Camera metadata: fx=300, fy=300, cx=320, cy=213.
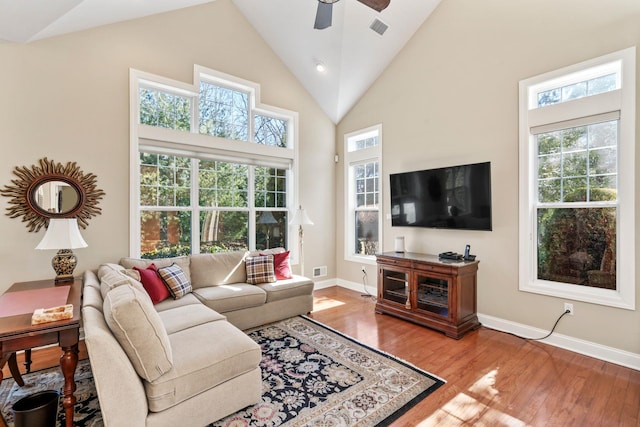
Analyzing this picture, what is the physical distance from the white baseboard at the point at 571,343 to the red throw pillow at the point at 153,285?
372 centimetres

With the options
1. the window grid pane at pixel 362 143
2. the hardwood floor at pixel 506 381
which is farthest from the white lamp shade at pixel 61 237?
the window grid pane at pixel 362 143

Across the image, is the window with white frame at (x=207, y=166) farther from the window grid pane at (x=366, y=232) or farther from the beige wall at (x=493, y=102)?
the beige wall at (x=493, y=102)

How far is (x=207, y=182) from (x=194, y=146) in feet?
1.72

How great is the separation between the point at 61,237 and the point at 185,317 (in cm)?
131

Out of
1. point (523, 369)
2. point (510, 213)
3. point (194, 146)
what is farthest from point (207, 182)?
point (523, 369)

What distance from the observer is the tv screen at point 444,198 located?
11.6 ft

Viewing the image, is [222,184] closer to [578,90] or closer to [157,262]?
[157,262]

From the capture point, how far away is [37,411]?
5.87 ft

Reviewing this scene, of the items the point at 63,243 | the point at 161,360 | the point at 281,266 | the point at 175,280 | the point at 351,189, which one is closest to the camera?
the point at 161,360

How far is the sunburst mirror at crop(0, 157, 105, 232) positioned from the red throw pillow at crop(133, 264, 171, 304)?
3.02 feet

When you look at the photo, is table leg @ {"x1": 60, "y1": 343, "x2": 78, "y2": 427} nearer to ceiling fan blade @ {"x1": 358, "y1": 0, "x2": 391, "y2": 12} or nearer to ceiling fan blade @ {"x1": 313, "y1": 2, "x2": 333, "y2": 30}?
ceiling fan blade @ {"x1": 313, "y1": 2, "x2": 333, "y2": 30}

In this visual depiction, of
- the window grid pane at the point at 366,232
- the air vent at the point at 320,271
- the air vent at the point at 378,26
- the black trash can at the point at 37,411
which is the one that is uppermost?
the air vent at the point at 378,26

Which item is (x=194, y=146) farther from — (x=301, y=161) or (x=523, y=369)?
(x=523, y=369)

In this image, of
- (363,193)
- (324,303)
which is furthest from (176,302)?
(363,193)
